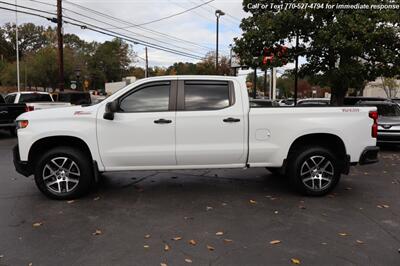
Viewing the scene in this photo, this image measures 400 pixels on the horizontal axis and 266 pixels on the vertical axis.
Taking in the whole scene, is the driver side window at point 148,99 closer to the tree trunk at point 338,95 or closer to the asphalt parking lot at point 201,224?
the asphalt parking lot at point 201,224

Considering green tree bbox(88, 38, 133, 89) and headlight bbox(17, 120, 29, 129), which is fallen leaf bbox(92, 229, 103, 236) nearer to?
headlight bbox(17, 120, 29, 129)

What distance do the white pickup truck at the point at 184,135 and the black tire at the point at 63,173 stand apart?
0.05 feet

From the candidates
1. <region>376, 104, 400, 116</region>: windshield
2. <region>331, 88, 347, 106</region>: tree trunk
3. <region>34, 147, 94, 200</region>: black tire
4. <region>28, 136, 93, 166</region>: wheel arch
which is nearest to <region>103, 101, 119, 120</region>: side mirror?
<region>28, 136, 93, 166</region>: wheel arch

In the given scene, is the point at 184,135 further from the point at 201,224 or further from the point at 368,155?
the point at 368,155

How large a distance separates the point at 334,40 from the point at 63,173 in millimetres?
10811

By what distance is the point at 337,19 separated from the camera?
14039 mm

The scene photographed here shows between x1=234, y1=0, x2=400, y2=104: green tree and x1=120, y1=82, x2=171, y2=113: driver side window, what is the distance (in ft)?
30.7

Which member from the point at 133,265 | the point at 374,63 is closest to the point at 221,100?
the point at 133,265

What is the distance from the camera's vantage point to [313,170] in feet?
21.6

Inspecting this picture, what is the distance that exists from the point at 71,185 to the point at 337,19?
1138cm

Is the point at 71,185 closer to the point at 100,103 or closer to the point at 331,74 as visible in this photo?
the point at 100,103

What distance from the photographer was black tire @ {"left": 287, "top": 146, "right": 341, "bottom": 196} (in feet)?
21.4

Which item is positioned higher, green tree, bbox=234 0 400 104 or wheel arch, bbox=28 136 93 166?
green tree, bbox=234 0 400 104

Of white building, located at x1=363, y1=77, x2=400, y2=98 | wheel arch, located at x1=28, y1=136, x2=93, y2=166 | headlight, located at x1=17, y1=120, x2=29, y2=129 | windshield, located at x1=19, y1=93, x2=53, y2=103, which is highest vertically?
white building, located at x1=363, y1=77, x2=400, y2=98
